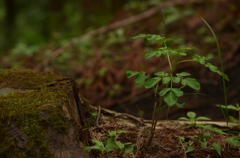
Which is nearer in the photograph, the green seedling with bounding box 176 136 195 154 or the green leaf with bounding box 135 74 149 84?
the green leaf with bounding box 135 74 149 84

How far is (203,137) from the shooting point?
2156 mm

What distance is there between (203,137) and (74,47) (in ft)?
17.8

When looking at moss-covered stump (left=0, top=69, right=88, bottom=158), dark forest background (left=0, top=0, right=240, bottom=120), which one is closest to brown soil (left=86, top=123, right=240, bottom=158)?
moss-covered stump (left=0, top=69, right=88, bottom=158)

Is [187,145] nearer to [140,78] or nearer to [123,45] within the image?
[140,78]

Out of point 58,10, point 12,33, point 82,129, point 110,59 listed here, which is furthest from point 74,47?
point 82,129

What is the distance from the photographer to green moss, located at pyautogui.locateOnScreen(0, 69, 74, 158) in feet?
5.62

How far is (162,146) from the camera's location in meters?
2.12

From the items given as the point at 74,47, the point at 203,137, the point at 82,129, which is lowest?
the point at 203,137

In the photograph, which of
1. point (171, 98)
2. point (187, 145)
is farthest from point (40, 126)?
point (187, 145)

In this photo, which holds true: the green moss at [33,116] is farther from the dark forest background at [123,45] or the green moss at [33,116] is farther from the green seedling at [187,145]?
the dark forest background at [123,45]

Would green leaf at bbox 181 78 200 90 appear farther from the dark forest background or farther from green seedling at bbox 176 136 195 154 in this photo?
the dark forest background

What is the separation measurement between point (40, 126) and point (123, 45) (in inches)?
202

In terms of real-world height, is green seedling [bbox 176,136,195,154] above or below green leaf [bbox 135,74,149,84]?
below

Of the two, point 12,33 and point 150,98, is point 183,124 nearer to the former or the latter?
point 150,98
